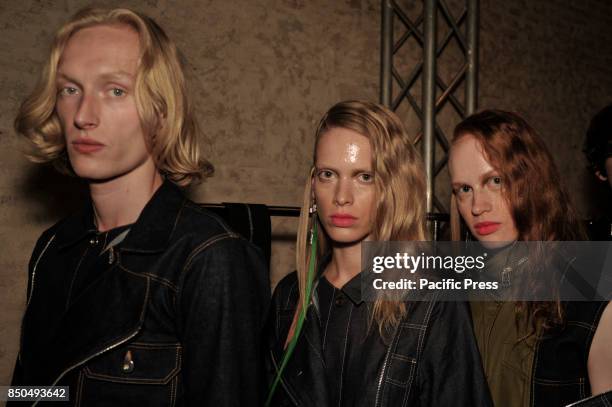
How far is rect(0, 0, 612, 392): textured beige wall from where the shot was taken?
2588mm

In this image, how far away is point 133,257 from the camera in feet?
4.62

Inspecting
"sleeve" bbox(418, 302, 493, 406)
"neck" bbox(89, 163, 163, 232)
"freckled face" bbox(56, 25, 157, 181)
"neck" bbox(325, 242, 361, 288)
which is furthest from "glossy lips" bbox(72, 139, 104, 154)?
"sleeve" bbox(418, 302, 493, 406)

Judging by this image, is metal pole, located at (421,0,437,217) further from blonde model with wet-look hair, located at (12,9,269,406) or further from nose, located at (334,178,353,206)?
blonde model with wet-look hair, located at (12,9,269,406)

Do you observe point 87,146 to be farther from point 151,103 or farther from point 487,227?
point 487,227

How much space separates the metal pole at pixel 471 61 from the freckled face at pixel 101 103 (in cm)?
294

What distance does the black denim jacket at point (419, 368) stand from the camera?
1.65m

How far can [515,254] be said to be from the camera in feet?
6.72

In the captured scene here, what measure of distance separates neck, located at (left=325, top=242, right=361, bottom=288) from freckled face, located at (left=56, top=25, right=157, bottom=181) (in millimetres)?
833

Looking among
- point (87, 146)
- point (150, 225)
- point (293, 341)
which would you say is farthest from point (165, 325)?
point (293, 341)

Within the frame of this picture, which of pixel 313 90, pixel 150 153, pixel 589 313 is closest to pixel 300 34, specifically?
pixel 313 90

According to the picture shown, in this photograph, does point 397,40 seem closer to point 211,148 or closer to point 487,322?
point 211,148

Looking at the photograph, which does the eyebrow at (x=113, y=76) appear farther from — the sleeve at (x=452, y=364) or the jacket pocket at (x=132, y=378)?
the sleeve at (x=452, y=364)

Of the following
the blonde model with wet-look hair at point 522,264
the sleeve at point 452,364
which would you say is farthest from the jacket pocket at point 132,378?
the blonde model with wet-look hair at point 522,264

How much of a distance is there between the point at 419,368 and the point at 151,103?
1.15 metres
